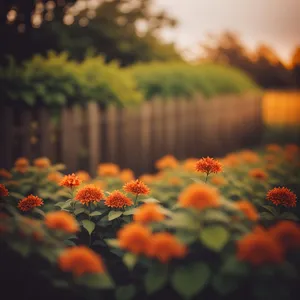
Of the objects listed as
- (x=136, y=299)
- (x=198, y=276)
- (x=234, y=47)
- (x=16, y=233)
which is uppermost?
(x=16, y=233)

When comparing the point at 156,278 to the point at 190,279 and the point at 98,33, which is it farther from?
the point at 98,33

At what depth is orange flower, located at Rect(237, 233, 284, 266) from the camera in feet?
4.61

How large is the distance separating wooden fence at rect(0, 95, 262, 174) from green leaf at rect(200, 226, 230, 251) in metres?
3.86

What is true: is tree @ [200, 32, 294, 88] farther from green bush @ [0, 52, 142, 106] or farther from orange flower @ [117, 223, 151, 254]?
orange flower @ [117, 223, 151, 254]

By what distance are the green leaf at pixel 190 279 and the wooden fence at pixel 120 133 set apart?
3869 millimetres

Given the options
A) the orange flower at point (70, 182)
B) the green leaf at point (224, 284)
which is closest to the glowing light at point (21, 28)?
the orange flower at point (70, 182)

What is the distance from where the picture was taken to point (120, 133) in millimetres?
6773

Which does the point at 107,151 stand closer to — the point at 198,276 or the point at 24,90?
the point at 24,90

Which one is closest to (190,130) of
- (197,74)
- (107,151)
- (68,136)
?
(197,74)

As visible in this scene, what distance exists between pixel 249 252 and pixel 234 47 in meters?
31.2

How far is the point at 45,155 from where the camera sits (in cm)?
537

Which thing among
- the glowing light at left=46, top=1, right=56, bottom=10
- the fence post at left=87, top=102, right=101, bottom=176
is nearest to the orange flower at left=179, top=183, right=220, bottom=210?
the fence post at left=87, top=102, right=101, bottom=176

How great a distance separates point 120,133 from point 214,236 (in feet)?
17.4

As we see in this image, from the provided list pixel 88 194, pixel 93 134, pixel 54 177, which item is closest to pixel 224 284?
pixel 88 194
